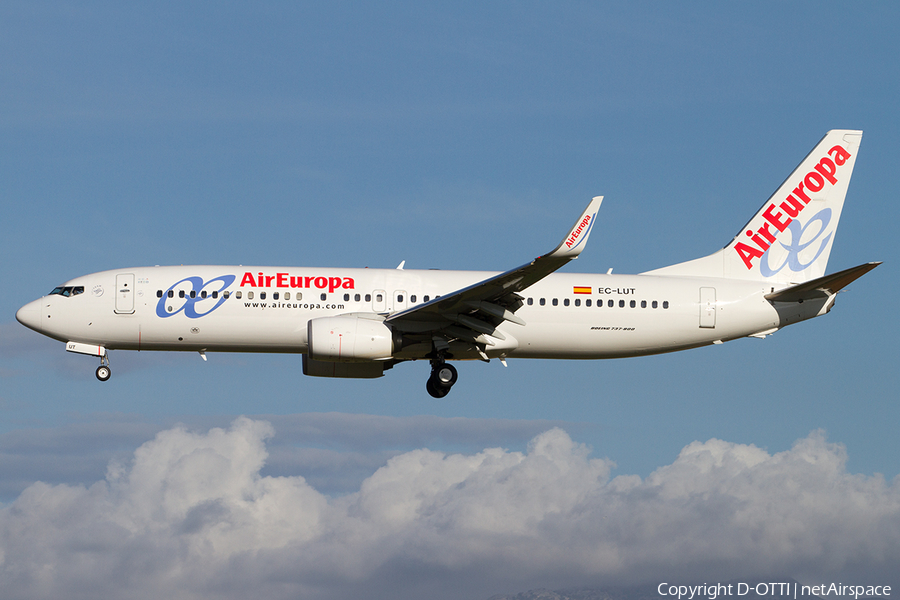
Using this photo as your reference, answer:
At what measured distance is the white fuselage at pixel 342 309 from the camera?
1415 inches

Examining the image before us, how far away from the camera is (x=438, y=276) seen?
123 ft

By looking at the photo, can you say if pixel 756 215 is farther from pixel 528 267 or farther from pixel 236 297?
pixel 236 297

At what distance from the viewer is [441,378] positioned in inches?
1441

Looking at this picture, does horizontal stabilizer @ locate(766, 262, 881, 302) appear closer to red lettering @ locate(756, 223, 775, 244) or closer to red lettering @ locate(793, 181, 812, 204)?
red lettering @ locate(756, 223, 775, 244)

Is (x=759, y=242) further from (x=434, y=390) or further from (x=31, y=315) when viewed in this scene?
(x=31, y=315)

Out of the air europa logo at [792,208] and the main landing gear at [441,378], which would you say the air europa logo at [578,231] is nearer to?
the main landing gear at [441,378]

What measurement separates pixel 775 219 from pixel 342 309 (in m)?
17.5

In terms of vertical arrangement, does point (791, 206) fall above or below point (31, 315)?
above

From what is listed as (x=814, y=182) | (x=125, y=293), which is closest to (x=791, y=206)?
(x=814, y=182)

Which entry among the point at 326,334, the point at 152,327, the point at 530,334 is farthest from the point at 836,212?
the point at 152,327

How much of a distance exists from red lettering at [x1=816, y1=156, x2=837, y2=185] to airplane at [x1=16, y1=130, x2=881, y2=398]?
598 cm

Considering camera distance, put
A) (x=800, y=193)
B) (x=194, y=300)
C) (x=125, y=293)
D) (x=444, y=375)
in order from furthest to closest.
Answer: (x=800, y=193) < (x=444, y=375) < (x=125, y=293) < (x=194, y=300)

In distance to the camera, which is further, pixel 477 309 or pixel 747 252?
pixel 747 252

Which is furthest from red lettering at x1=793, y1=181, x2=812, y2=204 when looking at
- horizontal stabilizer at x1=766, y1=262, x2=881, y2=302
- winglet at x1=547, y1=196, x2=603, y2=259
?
winglet at x1=547, y1=196, x2=603, y2=259
